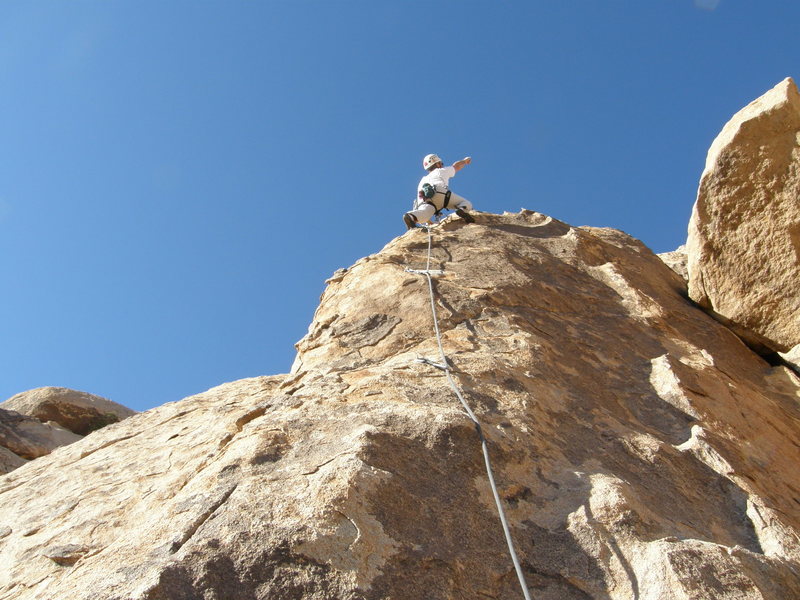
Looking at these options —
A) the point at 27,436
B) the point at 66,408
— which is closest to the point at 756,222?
the point at 27,436

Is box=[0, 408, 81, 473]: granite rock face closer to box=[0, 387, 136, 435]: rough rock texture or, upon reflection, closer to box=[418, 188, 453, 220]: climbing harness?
box=[0, 387, 136, 435]: rough rock texture

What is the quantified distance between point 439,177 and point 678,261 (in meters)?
3.13

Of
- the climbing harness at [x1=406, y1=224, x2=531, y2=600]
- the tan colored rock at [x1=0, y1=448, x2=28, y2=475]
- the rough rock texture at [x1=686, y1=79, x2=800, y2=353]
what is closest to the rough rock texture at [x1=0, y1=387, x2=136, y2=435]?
the tan colored rock at [x1=0, y1=448, x2=28, y2=475]

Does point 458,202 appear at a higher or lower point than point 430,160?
lower

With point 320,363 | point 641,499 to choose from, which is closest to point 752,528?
point 641,499

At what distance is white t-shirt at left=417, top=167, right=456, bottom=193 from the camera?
910cm

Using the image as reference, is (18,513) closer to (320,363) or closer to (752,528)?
(320,363)

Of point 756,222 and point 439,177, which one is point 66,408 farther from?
point 756,222

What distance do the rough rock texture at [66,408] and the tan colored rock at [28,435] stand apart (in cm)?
29

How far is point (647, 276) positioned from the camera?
26.0ft

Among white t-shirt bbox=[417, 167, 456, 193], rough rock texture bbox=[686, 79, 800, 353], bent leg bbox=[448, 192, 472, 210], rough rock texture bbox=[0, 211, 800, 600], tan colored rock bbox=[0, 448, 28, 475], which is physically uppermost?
white t-shirt bbox=[417, 167, 456, 193]

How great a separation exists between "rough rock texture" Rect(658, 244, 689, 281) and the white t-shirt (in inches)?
113

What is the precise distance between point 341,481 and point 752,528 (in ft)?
7.09

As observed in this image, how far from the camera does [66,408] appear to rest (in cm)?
1293
